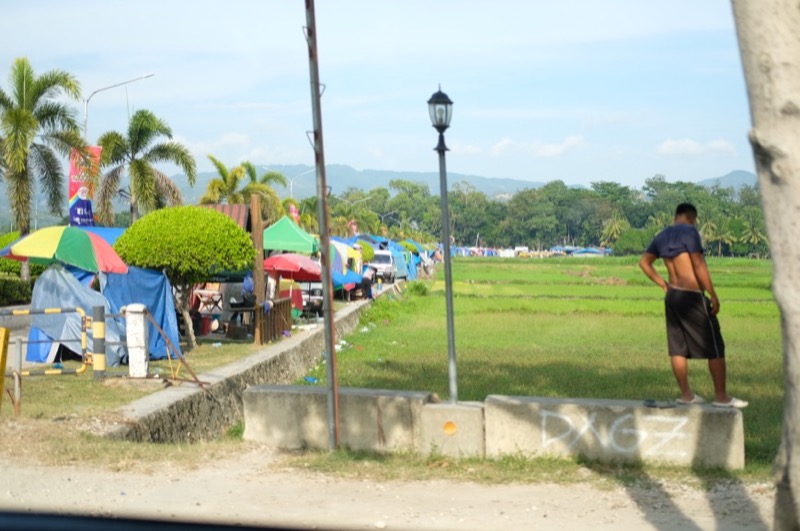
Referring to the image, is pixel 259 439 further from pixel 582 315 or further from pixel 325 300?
pixel 582 315

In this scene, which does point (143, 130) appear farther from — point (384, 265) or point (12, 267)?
point (384, 265)

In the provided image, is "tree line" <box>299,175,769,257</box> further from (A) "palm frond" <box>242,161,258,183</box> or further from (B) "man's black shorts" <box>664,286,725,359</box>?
(B) "man's black shorts" <box>664,286,725,359</box>

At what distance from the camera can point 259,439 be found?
32.4 feet

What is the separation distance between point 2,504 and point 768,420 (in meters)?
7.61

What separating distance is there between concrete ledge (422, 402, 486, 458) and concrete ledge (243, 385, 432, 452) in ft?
0.34

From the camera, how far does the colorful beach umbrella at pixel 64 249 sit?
52.8 feet

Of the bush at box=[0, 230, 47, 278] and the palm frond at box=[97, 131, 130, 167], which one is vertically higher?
the palm frond at box=[97, 131, 130, 167]

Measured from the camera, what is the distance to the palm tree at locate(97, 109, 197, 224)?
38125 mm

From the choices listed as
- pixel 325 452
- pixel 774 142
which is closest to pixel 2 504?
pixel 325 452

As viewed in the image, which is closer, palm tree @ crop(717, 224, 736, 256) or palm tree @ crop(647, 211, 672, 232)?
palm tree @ crop(717, 224, 736, 256)

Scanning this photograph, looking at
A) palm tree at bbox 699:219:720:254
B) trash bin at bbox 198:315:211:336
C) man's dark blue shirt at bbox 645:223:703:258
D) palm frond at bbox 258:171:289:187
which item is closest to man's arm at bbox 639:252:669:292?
man's dark blue shirt at bbox 645:223:703:258

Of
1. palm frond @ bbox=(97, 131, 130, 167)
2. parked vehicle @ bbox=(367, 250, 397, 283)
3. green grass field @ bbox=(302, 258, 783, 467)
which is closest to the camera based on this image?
green grass field @ bbox=(302, 258, 783, 467)

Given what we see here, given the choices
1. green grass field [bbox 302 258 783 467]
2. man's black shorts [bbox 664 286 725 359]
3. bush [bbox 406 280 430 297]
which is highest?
man's black shorts [bbox 664 286 725 359]

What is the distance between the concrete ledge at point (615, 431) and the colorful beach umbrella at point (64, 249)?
362 inches
